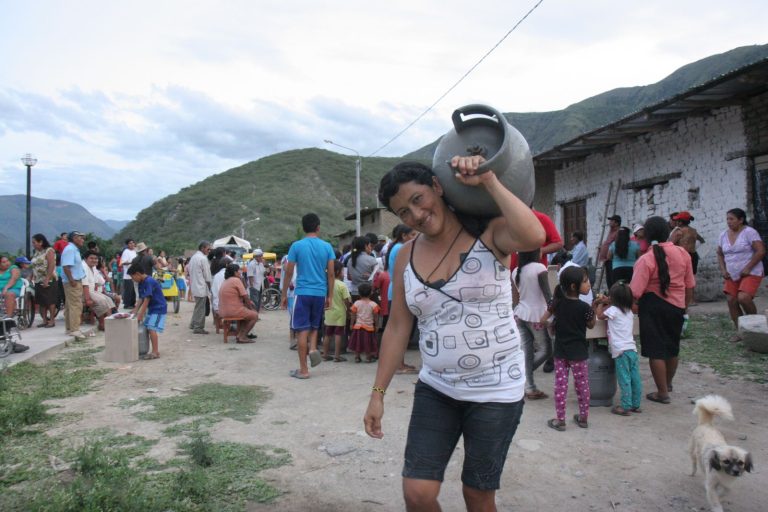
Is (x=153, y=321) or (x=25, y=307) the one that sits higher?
(x=25, y=307)

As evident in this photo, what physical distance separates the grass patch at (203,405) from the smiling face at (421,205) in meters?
3.31

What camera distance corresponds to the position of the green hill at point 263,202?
209 ft

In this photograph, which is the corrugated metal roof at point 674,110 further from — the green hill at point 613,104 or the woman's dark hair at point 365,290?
the green hill at point 613,104

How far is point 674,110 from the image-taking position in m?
10.6

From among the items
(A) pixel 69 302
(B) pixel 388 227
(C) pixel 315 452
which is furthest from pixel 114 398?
(B) pixel 388 227

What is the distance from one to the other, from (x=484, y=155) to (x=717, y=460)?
95.5 inches

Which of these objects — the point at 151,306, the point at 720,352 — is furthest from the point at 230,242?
the point at 720,352

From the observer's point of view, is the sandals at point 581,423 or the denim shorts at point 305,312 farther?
the denim shorts at point 305,312

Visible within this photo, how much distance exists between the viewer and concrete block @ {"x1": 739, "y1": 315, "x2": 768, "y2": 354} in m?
6.76

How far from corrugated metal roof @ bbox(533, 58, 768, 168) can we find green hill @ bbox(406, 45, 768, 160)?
237 feet

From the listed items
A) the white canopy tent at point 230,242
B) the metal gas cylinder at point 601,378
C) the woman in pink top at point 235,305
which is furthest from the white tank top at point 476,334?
the white canopy tent at point 230,242

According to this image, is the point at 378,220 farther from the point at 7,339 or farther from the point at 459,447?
the point at 459,447

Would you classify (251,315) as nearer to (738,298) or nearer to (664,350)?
(664,350)

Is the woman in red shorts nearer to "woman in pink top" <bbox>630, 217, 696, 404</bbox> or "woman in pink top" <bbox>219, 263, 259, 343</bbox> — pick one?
"woman in pink top" <bbox>630, 217, 696, 404</bbox>
